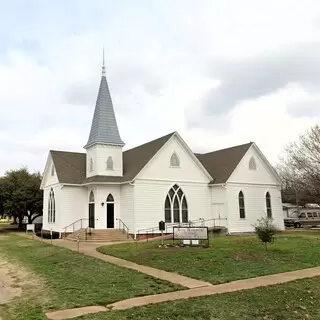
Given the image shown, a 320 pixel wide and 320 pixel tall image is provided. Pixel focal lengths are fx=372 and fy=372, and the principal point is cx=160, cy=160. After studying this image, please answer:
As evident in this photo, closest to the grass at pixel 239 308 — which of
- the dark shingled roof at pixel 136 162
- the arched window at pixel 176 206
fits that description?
the dark shingled roof at pixel 136 162

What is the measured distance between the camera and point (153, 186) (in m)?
29.3

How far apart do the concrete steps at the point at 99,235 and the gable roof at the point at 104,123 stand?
7529 mm

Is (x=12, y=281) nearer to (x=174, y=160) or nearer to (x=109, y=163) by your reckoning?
(x=109, y=163)

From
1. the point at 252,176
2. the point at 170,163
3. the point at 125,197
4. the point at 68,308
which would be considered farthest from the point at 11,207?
the point at 68,308

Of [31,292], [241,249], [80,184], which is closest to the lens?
[31,292]

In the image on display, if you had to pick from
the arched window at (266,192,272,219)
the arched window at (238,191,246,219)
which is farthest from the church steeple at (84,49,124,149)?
the arched window at (266,192,272,219)

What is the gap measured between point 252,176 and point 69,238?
53.6 ft

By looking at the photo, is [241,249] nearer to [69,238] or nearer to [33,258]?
[33,258]

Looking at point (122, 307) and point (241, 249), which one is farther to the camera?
point (241, 249)

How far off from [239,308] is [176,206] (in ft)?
73.0

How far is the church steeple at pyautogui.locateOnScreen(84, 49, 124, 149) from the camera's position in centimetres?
3188

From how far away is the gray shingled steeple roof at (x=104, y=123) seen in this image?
31891 mm

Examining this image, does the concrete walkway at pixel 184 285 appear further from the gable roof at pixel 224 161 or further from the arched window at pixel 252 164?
the arched window at pixel 252 164

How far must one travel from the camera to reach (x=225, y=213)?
30.8 metres
